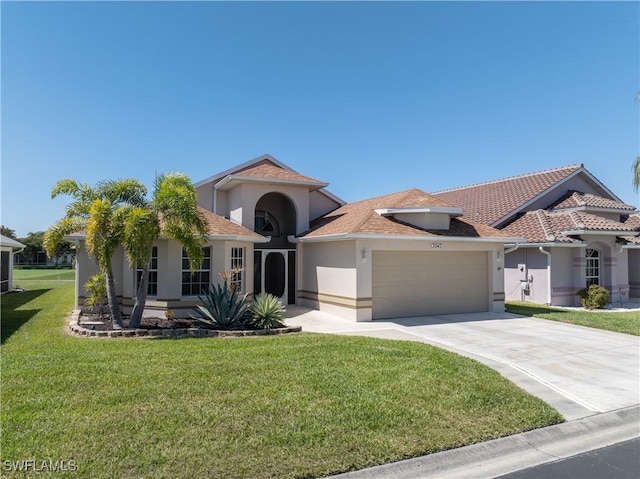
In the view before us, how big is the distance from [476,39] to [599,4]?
3.58 metres

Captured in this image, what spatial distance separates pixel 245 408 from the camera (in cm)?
552

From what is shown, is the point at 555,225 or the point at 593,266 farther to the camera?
the point at 593,266

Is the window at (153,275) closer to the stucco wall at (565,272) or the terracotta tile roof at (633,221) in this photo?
the stucco wall at (565,272)

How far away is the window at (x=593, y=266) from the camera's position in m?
20.0

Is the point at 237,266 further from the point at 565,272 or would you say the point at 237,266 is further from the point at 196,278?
the point at 565,272

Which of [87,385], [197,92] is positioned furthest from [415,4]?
[87,385]

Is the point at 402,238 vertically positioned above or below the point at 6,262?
above

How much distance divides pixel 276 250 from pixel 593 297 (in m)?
14.9

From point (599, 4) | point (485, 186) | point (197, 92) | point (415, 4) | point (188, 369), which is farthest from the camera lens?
point (485, 186)

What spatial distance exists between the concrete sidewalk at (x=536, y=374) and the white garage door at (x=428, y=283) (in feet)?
2.40

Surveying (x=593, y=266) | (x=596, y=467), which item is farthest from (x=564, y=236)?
(x=596, y=467)

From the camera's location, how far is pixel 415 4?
13.6 meters

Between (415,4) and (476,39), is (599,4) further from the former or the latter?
(415,4)

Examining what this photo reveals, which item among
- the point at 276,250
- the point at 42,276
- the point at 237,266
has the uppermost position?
the point at 276,250
